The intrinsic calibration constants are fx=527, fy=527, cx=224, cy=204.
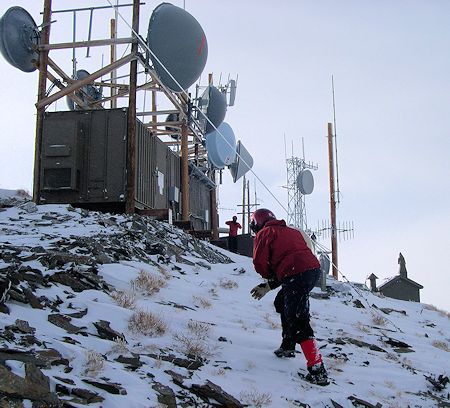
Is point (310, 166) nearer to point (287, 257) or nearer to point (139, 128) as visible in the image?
point (139, 128)

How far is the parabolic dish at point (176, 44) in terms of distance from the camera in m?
15.0

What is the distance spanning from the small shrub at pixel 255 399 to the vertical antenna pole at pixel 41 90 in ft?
39.9

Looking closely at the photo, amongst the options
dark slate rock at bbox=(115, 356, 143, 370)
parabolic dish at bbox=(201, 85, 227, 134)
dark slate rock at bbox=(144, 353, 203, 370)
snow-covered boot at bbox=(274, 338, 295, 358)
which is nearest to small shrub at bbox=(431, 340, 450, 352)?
snow-covered boot at bbox=(274, 338, 295, 358)

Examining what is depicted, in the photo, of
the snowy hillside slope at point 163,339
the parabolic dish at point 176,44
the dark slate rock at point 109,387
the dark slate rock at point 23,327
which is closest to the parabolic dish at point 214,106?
the parabolic dish at point 176,44

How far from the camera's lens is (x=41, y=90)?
16234 mm

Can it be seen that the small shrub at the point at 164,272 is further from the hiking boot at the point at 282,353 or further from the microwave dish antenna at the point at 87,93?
the microwave dish antenna at the point at 87,93

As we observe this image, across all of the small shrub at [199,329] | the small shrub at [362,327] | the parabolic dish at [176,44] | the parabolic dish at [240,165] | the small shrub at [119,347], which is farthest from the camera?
the parabolic dish at [240,165]

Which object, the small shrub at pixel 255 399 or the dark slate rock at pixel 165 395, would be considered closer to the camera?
the dark slate rock at pixel 165 395

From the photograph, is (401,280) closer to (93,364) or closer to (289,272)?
(289,272)

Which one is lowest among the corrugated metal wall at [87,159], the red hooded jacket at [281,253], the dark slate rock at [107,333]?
the dark slate rock at [107,333]

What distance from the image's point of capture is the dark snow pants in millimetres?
5688

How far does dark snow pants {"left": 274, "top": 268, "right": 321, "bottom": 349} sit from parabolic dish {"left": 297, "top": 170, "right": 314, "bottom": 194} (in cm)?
2433

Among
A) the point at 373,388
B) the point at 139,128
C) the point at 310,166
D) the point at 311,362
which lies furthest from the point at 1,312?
the point at 310,166

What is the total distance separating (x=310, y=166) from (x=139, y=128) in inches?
911
